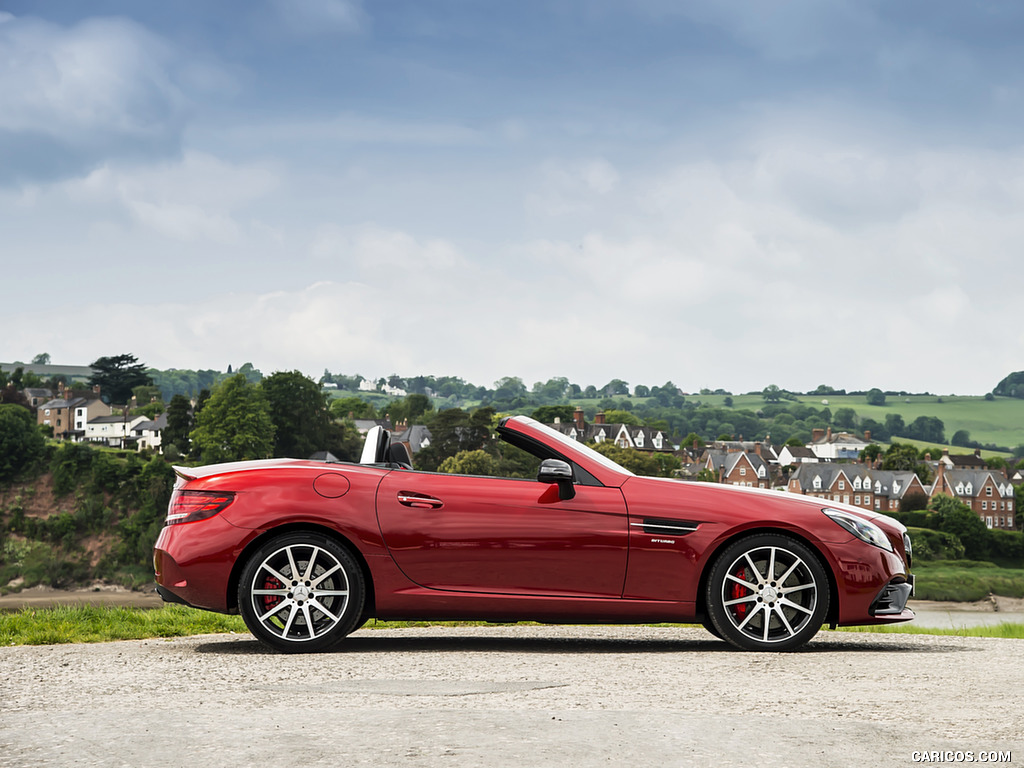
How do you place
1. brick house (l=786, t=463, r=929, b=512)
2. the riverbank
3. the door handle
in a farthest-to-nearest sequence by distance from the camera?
brick house (l=786, t=463, r=929, b=512)
the riverbank
the door handle

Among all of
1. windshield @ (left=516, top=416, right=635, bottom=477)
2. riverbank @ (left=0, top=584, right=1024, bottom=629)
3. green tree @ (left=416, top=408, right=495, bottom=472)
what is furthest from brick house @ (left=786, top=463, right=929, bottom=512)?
windshield @ (left=516, top=416, right=635, bottom=477)

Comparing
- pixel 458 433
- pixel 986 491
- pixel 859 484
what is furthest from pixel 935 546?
pixel 458 433

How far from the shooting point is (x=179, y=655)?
7.06 m

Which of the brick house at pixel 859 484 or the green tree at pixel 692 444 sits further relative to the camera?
the green tree at pixel 692 444

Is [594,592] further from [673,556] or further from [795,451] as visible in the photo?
[795,451]

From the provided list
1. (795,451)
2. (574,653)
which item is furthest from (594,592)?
(795,451)

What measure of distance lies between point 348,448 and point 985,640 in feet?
332

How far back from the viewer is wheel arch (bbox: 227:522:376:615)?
701cm

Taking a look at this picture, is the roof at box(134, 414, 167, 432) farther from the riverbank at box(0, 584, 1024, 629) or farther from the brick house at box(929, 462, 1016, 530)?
the brick house at box(929, 462, 1016, 530)

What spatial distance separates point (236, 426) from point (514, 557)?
303 ft

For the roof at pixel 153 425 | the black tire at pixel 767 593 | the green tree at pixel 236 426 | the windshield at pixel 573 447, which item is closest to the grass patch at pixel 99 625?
the windshield at pixel 573 447

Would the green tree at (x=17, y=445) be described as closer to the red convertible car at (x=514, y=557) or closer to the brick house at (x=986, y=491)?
the brick house at (x=986, y=491)

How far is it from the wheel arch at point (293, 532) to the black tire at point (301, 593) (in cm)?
5

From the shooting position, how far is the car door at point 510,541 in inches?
274
